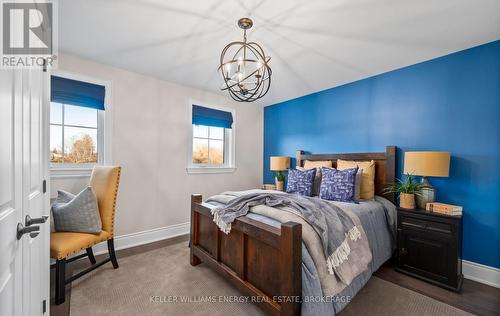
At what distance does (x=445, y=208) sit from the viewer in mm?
2186

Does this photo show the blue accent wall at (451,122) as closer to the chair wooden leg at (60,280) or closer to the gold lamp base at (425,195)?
the gold lamp base at (425,195)

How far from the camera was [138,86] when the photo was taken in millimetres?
3104

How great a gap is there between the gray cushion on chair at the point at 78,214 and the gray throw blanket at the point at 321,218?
45.8 inches

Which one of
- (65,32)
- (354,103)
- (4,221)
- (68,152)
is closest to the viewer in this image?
(4,221)

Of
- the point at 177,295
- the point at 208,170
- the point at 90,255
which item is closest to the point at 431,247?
the point at 177,295

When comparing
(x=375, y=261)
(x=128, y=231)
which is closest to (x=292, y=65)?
(x=375, y=261)

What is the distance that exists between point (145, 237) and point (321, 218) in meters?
2.56

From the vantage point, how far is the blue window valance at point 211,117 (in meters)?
3.71

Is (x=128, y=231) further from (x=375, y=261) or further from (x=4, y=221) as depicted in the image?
(x=375, y=261)

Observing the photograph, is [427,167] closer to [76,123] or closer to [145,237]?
[145,237]

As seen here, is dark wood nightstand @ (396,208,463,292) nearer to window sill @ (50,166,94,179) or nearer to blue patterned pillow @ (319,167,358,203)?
A: blue patterned pillow @ (319,167,358,203)

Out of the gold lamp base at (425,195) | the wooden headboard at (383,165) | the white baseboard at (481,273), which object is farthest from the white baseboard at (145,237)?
the white baseboard at (481,273)

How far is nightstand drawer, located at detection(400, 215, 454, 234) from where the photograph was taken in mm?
2115

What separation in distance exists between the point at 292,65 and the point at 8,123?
2.68 m
